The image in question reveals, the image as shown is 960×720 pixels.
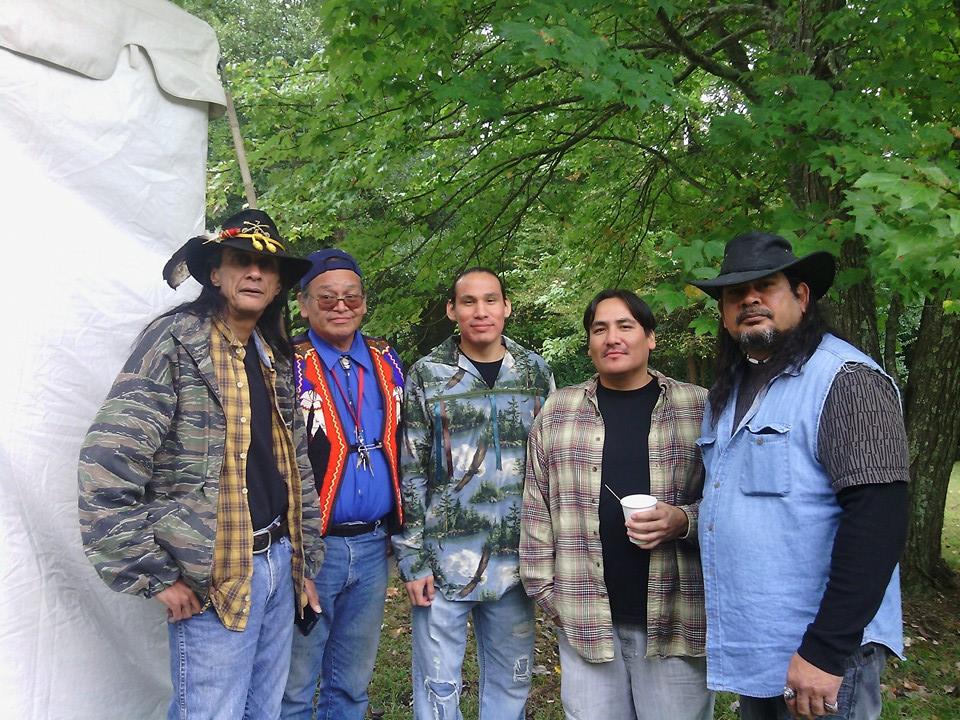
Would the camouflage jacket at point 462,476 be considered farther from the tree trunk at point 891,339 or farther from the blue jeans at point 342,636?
the tree trunk at point 891,339

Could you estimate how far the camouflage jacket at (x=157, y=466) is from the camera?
6.75ft

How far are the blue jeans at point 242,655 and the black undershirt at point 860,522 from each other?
1.65 meters

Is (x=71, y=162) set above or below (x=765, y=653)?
above

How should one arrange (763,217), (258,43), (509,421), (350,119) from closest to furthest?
(509,421)
(763,217)
(350,119)
(258,43)

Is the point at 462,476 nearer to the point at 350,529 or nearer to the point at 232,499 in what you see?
the point at 350,529

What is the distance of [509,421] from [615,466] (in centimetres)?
54

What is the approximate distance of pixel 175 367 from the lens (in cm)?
227

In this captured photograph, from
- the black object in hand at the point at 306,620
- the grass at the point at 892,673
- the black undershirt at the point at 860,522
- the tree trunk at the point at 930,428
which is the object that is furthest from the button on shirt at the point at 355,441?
the tree trunk at the point at 930,428

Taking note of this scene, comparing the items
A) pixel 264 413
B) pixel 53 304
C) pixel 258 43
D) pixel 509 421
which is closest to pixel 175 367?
pixel 264 413

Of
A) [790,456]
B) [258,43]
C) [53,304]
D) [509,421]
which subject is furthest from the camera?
[258,43]

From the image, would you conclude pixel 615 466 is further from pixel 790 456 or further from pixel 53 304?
pixel 53 304

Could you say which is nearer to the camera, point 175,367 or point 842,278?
point 175,367

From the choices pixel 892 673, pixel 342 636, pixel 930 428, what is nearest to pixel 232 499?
pixel 342 636

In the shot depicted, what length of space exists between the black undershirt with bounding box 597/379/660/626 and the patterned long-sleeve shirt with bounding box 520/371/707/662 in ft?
0.09
